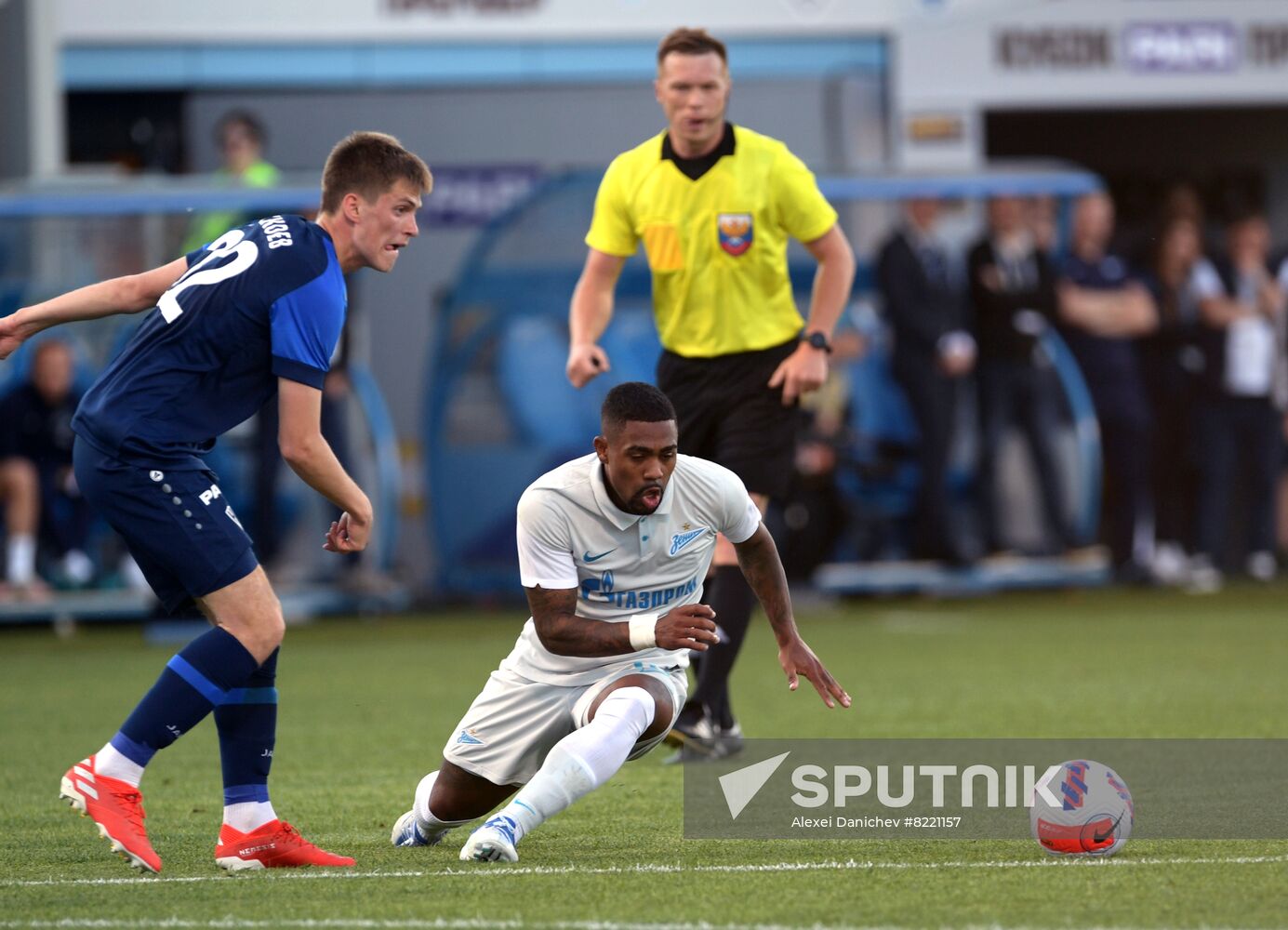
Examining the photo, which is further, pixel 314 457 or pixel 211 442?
pixel 211 442

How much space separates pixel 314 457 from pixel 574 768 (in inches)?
39.8

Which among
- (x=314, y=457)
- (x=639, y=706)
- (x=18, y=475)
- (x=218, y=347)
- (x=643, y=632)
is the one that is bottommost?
(x=18, y=475)

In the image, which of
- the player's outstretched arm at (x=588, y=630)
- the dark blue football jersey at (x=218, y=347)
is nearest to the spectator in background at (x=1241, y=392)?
the player's outstretched arm at (x=588, y=630)

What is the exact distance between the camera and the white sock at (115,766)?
520 cm

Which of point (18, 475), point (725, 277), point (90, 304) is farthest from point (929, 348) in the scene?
point (90, 304)

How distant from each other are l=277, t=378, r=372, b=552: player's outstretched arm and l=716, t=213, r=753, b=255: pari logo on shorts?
269 centimetres

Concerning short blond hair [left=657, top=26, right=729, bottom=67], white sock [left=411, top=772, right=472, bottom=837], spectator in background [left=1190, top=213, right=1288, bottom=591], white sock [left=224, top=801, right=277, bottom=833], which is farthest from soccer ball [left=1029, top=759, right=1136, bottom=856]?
spectator in background [left=1190, top=213, right=1288, bottom=591]

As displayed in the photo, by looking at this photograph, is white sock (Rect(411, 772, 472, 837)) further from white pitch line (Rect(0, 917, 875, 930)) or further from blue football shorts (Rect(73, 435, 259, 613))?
white pitch line (Rect(0, 917, 875, 930))

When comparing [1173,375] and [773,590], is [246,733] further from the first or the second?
[1173,375]

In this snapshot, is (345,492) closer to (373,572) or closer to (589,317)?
(589,317)

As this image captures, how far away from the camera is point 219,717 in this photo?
5.47 metres

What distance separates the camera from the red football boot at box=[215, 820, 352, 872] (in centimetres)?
534

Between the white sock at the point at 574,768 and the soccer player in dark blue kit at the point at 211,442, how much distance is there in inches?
21.9

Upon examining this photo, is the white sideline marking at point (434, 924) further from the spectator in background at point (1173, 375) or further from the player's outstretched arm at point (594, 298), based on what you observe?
the spectator in background at point (1173, 375)
